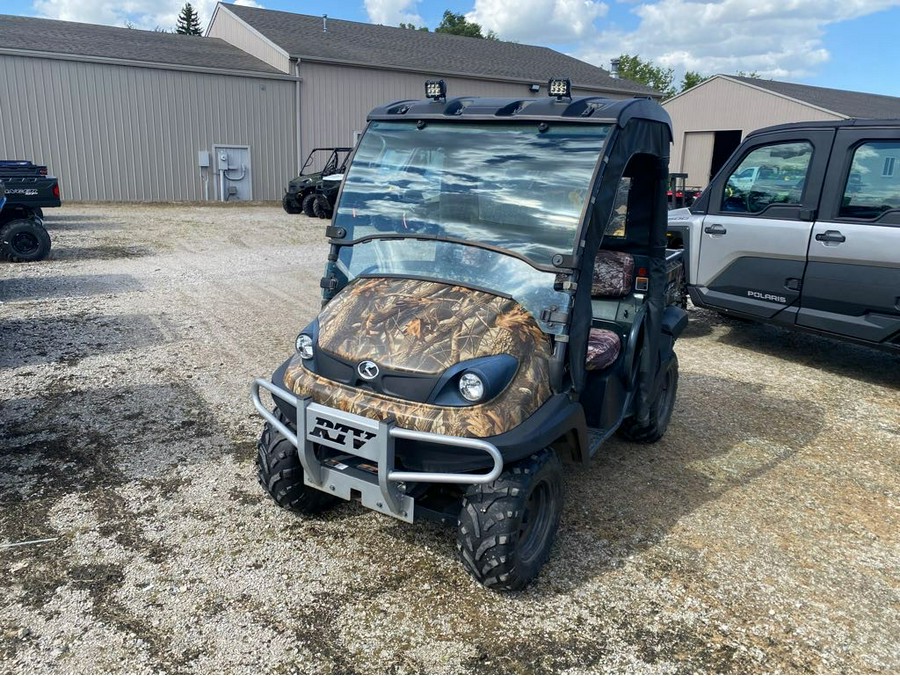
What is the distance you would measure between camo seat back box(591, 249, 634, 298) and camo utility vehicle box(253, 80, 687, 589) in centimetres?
68

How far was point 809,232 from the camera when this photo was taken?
5.99 m

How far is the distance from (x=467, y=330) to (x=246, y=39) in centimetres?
2366

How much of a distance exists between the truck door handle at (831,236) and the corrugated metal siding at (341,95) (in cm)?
1673

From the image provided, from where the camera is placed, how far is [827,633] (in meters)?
2.83

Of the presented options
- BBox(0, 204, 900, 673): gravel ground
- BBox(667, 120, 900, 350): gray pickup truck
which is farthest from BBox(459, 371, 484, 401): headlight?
BBox(667, 120, 900, 350): gray pickup truck

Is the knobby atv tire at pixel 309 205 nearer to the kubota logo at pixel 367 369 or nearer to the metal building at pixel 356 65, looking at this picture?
the metal building at pixel 356 65

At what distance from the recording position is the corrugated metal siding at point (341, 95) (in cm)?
2147

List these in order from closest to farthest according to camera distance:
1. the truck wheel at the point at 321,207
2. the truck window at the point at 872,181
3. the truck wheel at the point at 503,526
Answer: the truck wheel at the point at 503,526 < the truck window at the point at 872,181 < the truck wheel at the point at 321,207

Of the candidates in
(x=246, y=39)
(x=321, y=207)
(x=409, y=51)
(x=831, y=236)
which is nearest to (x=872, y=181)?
(x=831, y=236)

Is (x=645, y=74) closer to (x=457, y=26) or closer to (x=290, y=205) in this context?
(x=457, y=26)

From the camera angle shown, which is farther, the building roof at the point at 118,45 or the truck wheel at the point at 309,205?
the building roof at the point at 118,45

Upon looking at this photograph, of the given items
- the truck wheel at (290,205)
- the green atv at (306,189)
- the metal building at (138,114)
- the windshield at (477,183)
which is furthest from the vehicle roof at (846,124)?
the metal building at (138,114)

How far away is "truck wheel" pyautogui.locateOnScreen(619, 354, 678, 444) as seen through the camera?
4.47 meters

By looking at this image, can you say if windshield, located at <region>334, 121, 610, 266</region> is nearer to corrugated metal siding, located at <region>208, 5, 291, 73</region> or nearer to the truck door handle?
the truck door handle
